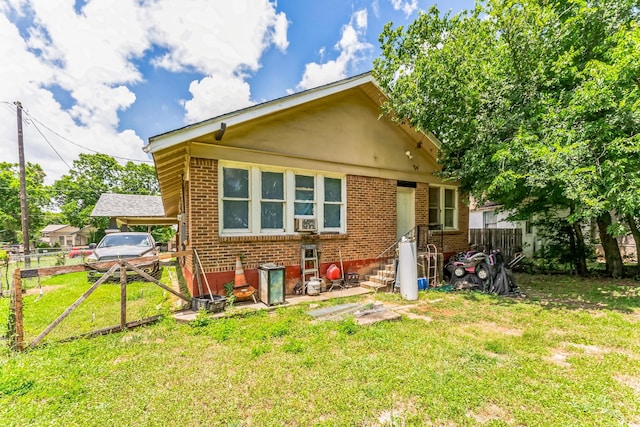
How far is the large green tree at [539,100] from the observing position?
543 centimetres

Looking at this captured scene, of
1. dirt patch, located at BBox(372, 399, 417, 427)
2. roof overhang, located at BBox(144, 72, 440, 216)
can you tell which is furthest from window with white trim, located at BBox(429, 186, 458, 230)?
dirt patch, located at BBox(372, 399, 417, 427)

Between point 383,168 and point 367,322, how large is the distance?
17.4 ft

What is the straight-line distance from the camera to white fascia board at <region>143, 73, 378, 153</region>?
544cm

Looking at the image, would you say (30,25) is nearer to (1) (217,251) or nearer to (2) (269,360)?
(1) (217,251)

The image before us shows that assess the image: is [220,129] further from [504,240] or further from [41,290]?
[504,240]

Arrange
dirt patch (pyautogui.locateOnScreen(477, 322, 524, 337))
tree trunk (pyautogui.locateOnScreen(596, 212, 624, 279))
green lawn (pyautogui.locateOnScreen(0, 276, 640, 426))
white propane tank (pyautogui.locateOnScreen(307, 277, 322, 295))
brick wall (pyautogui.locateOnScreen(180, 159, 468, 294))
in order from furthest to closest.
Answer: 1. tree trunk (pyautogui.locateOnScreen(596, 212, 624, 279))
2. white propane tank (pyautogui.locateOnScreen(307, 277, 322, 295))
3. brick wall (pyautogui.locateOnScreen(180, 159, 468, 294))
4. dirt patch (pyautogui.locateOnScreen(477, 322, 524, 337))
5. green lawn (pyautogui.locateOnScreen(0, 276, 640, 426))

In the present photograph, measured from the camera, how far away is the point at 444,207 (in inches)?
416

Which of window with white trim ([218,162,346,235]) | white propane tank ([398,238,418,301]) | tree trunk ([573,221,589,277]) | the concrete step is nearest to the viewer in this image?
window with white trim ([218,162,346,235])

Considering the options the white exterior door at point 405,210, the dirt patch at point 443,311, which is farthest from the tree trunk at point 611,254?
the dirt patch at point 443,311

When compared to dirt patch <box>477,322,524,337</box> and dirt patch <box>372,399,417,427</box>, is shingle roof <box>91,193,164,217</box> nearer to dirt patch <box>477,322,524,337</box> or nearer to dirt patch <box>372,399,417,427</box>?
dirt patch <box>477,322,524,337</box>

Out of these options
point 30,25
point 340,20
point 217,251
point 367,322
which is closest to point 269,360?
point 367,322

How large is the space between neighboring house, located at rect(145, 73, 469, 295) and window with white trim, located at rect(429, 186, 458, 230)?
36 centimetres

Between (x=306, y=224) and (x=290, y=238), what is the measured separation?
555 mm

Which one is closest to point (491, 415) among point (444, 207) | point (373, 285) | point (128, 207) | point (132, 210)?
point (373, 285)
